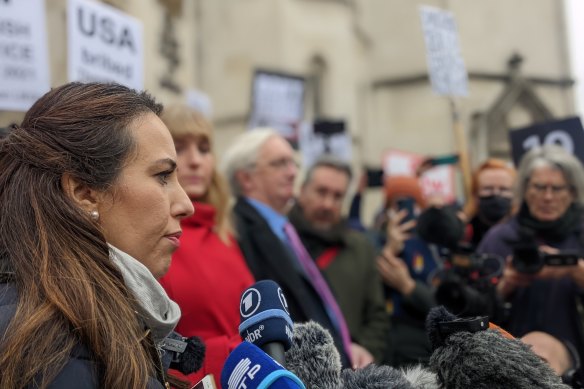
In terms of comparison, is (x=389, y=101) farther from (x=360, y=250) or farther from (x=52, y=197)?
(x=52, y=197)

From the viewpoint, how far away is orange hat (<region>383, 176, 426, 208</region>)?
4.97 metres

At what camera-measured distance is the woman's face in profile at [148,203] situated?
158 cm

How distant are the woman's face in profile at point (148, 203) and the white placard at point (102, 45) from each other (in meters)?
2.63

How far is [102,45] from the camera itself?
4430mm

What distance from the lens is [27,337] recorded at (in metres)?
1.29

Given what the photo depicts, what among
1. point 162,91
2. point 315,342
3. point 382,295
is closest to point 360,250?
point 382,295

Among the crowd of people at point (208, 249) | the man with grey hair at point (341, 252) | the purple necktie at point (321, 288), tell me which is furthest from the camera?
the man with grey hair at point (341, 252)

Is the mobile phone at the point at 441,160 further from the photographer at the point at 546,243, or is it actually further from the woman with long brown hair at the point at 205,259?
the woman with long brown hair at the point at 205,259

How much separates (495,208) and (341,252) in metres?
0.96

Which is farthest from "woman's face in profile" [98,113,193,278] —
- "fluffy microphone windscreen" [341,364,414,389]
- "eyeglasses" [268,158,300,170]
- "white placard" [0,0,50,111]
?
"white placard" [0,0,50,111]

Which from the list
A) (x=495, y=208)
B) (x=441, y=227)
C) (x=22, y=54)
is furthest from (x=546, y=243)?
(x=22, y=54)

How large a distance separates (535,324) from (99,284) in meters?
2.12

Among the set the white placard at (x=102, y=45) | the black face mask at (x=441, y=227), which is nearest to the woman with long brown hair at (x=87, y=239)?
the black face mask at (x=441, y=227)

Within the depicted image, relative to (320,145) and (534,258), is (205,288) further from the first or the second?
(320,145)
